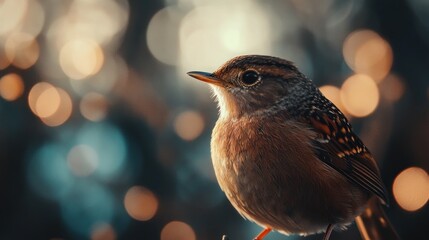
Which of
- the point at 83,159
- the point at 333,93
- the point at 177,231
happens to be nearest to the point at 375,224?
the point at 333,93

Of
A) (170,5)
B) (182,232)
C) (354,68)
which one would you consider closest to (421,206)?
(354,68)

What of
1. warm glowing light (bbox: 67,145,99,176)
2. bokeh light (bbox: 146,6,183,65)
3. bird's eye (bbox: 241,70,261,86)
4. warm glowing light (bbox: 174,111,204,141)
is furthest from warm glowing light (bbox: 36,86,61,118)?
bird's eye (bbox: 241,70,261,86)

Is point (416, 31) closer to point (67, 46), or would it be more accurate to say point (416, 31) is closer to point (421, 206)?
point (421, 206)

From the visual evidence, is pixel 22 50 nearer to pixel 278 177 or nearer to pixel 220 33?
pixel 220 33

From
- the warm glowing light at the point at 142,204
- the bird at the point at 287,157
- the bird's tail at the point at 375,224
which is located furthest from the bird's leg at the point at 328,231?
the warm glowing light at the point at 142,204

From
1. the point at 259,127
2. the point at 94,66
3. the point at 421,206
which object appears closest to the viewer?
the point at 259,127

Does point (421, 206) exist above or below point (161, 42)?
below

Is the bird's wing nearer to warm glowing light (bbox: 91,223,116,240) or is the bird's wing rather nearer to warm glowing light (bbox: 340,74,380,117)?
warm glowing light (bbox: 340,74,380,117)

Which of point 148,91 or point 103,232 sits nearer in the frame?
point 148,91
